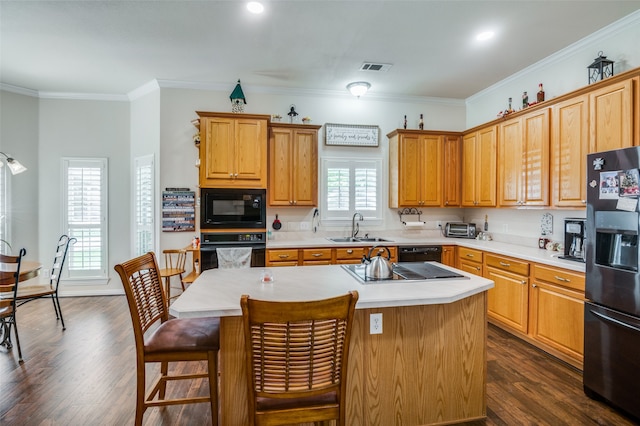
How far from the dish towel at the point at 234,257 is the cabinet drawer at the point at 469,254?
2.70 m

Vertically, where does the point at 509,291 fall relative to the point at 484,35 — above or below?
below

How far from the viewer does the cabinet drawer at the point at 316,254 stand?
3.77 metres

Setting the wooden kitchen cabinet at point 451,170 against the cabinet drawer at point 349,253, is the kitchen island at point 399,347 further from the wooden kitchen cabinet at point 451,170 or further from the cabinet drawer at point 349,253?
the wooden kitchen cabinet at point 451,170

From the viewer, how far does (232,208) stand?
148 inches

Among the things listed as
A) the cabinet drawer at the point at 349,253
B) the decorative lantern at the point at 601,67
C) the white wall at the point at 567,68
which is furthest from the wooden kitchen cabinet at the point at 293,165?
the decorative lantern at the point at 601,67

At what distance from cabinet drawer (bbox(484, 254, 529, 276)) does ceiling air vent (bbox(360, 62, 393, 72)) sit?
2.54m

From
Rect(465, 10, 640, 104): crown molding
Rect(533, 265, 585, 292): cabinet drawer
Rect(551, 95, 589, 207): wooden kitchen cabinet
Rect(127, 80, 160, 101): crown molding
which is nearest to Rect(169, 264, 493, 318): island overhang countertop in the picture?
Rect(533, 265, 585, 292): cabinet drawer

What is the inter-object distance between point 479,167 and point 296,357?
152 inches

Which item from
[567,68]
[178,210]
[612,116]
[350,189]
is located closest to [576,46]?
[567,68]

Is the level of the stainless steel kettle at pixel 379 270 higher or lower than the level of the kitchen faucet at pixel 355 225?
lower

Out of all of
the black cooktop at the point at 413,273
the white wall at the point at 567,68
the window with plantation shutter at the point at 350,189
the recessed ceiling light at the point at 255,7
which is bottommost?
the black cooktop at the point at 413,273

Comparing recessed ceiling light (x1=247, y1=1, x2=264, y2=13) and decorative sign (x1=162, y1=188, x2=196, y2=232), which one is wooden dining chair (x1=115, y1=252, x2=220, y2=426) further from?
decorative sign (x1=162, y1=188, x2=196, y2=232)

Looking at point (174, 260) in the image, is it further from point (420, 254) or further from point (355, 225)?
point (420, 254)

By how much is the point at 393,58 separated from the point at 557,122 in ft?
5.90
